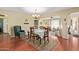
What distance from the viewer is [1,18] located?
2.87m

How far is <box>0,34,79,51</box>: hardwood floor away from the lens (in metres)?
2.85

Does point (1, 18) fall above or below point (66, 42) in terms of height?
above

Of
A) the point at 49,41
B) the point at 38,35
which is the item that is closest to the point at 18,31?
the point at 38,35

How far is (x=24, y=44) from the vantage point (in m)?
2.90

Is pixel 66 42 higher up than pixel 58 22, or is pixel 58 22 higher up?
pixel 58 22

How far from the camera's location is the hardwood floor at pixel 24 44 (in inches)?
112

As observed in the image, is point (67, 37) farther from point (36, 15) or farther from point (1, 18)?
point (1, 18)
